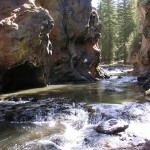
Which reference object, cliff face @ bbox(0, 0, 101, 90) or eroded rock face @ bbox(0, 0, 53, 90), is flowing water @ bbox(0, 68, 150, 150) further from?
cliff face @ bbox(0, 0, 101, 90)

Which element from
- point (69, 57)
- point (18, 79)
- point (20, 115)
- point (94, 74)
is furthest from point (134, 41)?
point (20, 115)

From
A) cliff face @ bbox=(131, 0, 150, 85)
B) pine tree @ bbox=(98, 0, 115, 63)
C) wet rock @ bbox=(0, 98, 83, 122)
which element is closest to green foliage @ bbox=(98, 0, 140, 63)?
pine tree @ bbox=(98, 0, 115, 63)

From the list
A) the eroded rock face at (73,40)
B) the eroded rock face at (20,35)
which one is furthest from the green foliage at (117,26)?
the eroded rock face at (20,35)

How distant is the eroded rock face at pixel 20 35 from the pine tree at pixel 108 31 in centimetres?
3928

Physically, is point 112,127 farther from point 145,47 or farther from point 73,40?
point 73,40

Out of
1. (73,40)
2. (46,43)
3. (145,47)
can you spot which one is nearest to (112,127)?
(46,43)

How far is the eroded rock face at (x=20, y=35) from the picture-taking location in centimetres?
2522

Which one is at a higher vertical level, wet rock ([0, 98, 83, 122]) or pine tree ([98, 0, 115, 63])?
pine tree ([98, 0, 115, 63])

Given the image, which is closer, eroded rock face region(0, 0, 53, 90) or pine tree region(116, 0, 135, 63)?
eroded rock face region(0, 0, 53, 90)

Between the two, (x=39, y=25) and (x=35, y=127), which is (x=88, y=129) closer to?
(x=35, y=127)

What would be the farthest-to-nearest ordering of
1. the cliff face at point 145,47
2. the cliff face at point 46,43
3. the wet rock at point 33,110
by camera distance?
the cliff face at point 145,47 → the cliff face at point 46,43 → the wet rock at point 33,110

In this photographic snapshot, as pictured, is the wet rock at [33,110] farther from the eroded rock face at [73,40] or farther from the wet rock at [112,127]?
the eroded rock face at [73,40]

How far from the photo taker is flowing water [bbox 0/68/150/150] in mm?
13664

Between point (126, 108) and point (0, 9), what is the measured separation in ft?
43.9
